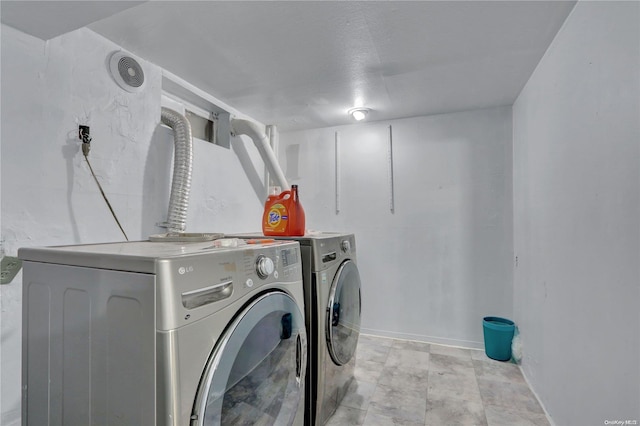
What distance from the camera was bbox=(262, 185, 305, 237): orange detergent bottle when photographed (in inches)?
72.4

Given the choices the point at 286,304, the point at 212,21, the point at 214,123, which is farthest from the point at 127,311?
the point at 214,123

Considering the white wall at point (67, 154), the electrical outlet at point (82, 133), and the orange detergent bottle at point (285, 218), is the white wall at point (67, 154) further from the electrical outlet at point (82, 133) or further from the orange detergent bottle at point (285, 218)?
the orange detergent bottle at point (285, 218)

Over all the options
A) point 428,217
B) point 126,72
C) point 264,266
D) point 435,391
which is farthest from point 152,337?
point 428,217

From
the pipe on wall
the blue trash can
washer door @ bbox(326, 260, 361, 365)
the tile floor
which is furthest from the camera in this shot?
the pipe on wall

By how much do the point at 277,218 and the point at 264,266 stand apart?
2.65 feet

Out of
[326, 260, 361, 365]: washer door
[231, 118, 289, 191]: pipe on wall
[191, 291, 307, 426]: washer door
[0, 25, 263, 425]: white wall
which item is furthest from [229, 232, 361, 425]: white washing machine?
[231, 118, 289, 191]: pipe on wall

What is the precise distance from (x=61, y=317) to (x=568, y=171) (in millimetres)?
2178

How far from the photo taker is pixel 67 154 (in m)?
1.50

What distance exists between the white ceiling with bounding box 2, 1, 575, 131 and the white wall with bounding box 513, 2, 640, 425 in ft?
Result: 0.87

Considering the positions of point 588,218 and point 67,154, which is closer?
point 588,218

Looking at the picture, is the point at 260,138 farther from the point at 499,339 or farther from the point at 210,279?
the point at 499,339

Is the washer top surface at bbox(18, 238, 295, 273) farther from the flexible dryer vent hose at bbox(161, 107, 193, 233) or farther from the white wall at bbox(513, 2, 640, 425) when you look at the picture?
the white wall at bbox(513, 2, 640, 425)

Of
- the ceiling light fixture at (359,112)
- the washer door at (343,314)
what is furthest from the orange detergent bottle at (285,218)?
the ceiling light fixture at (359,112)

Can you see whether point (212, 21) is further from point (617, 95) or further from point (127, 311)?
point (617, 95)
